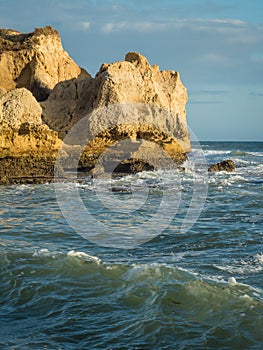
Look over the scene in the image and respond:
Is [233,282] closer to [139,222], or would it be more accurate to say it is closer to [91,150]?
[139,222]

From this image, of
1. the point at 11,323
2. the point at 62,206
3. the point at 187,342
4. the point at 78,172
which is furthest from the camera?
the point at 78,172

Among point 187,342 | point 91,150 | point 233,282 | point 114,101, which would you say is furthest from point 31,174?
point 187,342

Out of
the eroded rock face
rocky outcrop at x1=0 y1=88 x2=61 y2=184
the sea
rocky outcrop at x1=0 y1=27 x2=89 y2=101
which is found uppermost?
rocky outcrop at x1=0 y1=27 x2=89 y2=101

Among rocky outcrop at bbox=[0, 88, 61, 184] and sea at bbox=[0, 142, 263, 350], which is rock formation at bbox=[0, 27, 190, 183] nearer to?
rocky outcrop at bbox=[0, 88, 61, 184]

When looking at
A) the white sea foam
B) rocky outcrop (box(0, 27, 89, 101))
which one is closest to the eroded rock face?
rocky outcrop (box(0, 27, 89, 101))

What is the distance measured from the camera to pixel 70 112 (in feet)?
76.7

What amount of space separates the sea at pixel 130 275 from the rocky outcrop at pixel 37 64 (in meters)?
13.5

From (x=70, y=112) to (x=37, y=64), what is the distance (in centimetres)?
393

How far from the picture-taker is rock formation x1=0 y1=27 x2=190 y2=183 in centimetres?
1833

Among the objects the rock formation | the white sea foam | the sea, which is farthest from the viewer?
the rock formation

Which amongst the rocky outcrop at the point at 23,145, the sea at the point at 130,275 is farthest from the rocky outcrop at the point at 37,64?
the sea at the point at 130,275

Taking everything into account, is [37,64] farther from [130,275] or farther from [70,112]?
[130,275]

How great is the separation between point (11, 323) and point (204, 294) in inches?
93.1

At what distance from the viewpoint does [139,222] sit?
10.6m
